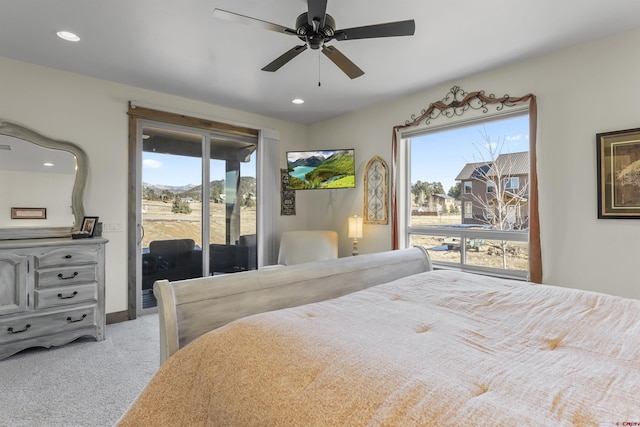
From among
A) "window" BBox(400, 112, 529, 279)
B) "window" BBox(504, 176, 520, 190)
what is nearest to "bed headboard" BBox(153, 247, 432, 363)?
"window" BBox(400, 112, 529, 279)

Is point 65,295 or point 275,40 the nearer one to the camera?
point 275,40

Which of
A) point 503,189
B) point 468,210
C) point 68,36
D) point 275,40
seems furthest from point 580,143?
point 68,36

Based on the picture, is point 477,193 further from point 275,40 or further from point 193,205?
point 193,205

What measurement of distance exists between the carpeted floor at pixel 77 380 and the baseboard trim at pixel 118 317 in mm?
350

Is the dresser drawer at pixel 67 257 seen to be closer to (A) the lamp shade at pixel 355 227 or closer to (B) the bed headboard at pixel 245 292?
(B) the bed headboard at pixel 245 292

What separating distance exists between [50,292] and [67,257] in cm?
32

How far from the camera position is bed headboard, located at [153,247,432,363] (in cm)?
135

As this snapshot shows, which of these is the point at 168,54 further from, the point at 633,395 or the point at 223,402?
the point at 633,395

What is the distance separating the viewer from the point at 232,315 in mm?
1482

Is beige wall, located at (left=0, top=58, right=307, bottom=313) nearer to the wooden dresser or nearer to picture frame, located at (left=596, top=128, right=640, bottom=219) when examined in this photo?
the wooden dresser

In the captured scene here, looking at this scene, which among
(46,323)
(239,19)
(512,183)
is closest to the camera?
(239,19)

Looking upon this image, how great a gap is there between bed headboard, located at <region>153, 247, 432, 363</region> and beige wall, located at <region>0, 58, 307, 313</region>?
2.66 meters

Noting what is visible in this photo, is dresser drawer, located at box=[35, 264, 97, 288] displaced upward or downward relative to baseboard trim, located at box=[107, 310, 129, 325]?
upward

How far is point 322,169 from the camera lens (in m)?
4.38
